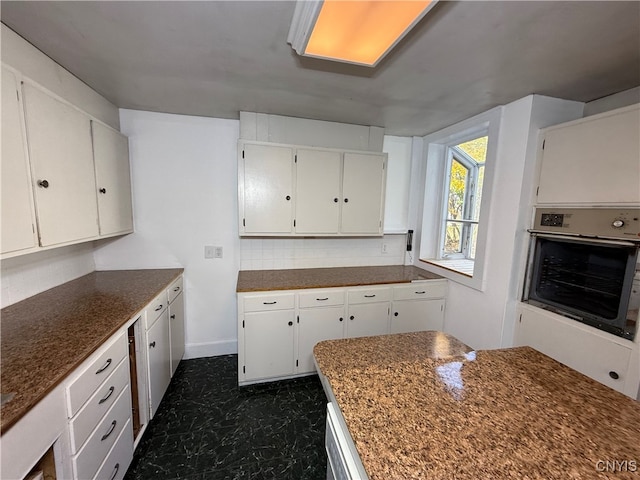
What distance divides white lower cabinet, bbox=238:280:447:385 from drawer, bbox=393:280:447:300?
0.09 ft

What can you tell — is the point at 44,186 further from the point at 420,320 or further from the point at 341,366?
the point at 420,320

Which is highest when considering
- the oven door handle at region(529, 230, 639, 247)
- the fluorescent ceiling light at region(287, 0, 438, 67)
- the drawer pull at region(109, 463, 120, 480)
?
the fluorescent ceiling light at region(287, 0, 438, 67)

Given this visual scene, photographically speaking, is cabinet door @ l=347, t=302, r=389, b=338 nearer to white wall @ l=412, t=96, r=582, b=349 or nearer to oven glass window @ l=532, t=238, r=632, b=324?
white wall @ l=412, t=96, r=582, b=349

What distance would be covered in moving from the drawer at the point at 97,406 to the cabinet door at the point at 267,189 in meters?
1.29

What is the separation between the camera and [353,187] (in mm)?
2512

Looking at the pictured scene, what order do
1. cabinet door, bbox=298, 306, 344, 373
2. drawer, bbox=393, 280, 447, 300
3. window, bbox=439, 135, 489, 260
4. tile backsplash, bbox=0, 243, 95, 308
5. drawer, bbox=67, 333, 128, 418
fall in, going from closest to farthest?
1. drawer, bbox=67, 333, 128, 418
2. tile backsplash, bbox=0, 243, 95, 308
3. cabinet door, bbox=298, 306, 344, 373
4. drawer, bbox=393, 280, 447, 300
5. window, bbox=439, 135, 489, 260

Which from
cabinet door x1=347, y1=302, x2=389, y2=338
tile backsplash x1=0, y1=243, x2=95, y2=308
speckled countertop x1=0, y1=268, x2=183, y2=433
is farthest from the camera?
cabinet door x1=347, y1=302, x2=389, y2=338

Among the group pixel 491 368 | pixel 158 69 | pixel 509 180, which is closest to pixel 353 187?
pixel 509 180

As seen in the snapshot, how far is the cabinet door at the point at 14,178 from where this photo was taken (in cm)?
115

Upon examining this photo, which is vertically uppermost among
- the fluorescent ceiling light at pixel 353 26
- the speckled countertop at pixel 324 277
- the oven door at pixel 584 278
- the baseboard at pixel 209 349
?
the fluorescent ceiling light at pixel 353 26

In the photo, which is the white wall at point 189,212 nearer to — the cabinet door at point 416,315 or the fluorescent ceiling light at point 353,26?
the fluorescent ceiling light at point 353,26

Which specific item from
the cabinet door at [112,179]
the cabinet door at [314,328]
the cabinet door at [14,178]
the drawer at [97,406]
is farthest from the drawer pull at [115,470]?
the cabinet door at [112,179]

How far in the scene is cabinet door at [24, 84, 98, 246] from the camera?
1.31 meters

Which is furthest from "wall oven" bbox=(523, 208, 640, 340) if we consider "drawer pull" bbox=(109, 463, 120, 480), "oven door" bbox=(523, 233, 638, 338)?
"drawer pull" bbox=(109, 463, 120, 480)
